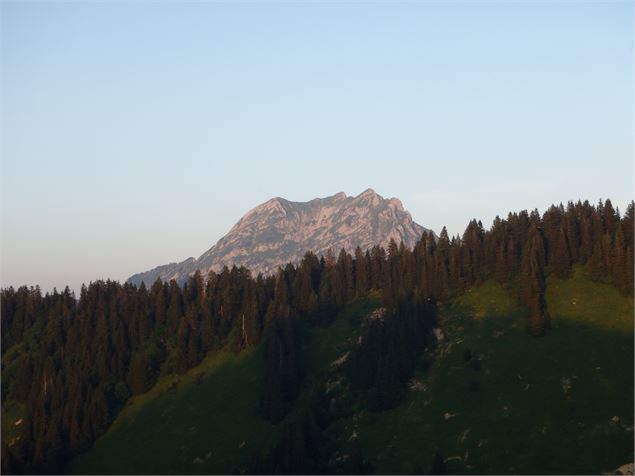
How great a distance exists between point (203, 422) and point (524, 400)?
5978 centimetres

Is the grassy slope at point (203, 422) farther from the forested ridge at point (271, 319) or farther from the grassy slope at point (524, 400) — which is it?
the grassy slope at point (524, 400)

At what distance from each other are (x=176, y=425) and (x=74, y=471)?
20263 millimetres

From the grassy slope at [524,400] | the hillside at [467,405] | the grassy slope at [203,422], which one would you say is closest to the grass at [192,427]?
the grassy slope at [203,422]

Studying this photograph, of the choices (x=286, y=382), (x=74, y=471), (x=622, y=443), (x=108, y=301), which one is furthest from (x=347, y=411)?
(x=108, y=301)

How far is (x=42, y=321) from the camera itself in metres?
196

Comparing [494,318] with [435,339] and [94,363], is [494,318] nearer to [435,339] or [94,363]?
[435,339]

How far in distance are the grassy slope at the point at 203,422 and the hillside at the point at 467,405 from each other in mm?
294

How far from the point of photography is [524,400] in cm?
11094

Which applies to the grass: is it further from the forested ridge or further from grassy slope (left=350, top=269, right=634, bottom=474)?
grassy slope (left=350, top=269, right=634, bottom=474)

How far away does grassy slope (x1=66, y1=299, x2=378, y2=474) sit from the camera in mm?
126688

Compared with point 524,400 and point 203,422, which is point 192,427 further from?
point 524,400

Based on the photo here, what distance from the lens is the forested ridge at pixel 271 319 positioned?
13725 centimetres

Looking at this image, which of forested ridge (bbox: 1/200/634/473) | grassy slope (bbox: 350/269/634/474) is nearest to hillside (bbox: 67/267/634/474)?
grassy slope (bbox: 350/269/634/474)

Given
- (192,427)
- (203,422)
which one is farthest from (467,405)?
(192,427)
